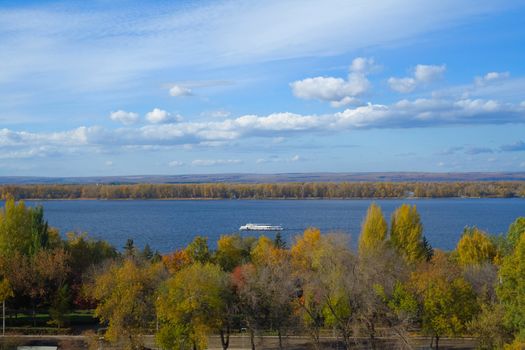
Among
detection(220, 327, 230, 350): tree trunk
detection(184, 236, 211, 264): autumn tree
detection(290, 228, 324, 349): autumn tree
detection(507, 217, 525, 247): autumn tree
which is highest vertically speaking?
detection(507, 217, 525, 247): autumn tree

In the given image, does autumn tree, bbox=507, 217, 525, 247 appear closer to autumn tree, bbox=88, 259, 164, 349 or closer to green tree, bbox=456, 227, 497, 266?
green tree, bbox=456, 227, 497, 266

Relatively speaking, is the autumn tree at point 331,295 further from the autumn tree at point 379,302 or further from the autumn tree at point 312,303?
the autumn tree at point 379,302

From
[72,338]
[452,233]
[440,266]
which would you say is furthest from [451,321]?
[452,233]

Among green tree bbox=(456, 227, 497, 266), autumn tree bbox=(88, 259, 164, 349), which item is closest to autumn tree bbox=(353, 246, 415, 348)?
autumn tree bbox=(88, 259, 164, 349)

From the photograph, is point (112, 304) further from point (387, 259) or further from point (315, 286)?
point (387, 259)

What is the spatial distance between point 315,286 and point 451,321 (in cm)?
598

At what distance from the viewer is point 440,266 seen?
102 ft

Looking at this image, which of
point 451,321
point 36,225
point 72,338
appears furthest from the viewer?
point 36,225

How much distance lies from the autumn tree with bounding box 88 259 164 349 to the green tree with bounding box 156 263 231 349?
132cm

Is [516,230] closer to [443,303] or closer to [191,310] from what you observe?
[443,303]

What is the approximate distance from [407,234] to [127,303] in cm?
2067

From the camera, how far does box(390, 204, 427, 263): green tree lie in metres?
40.7

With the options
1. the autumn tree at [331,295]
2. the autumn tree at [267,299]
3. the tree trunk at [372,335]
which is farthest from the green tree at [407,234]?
the autumn tree at [267,299]

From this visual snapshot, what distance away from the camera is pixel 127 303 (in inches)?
1096
